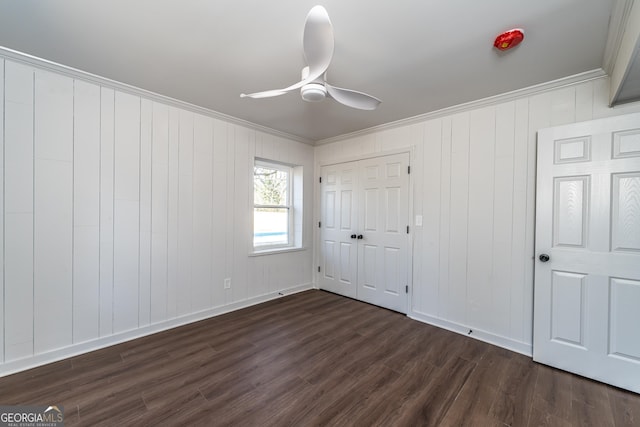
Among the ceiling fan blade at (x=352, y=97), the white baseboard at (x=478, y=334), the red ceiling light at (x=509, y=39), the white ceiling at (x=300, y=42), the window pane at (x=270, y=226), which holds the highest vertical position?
the white ceiling at (x=300, y=42)

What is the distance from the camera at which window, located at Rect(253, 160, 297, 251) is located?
12.4 ft

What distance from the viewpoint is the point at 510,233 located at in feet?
8.26

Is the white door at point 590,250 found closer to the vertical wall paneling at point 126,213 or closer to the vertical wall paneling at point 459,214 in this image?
the vertical wall paneling at point 459,214

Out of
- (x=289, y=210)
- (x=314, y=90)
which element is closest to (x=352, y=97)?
(x=314, y=90)

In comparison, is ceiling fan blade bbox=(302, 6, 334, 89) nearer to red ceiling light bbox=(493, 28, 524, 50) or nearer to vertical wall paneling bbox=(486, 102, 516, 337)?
red ceiling light bbox=(493, 28, 524, 50)

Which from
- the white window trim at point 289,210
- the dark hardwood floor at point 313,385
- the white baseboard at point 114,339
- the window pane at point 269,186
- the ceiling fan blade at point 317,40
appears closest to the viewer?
the ceiling fan blade at point 317,40

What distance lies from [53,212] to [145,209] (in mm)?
658

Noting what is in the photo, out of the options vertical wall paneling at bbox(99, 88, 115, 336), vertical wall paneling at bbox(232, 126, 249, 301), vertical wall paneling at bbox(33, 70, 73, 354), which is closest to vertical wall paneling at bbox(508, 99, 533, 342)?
vertical wall paneling at bbox(232, 126, 249, 301)

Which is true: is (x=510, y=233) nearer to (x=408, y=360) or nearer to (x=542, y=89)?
(x=542, y=89)

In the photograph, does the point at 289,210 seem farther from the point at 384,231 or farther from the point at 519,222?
the point at 519,222

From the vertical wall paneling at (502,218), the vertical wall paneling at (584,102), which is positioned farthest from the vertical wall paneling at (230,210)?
the vertical wall paneling at (584,102)

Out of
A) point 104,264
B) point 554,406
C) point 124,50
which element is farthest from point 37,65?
point 554,406

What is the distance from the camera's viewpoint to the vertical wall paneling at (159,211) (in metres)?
2.71

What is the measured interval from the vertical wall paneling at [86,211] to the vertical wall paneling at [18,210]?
26 cm
